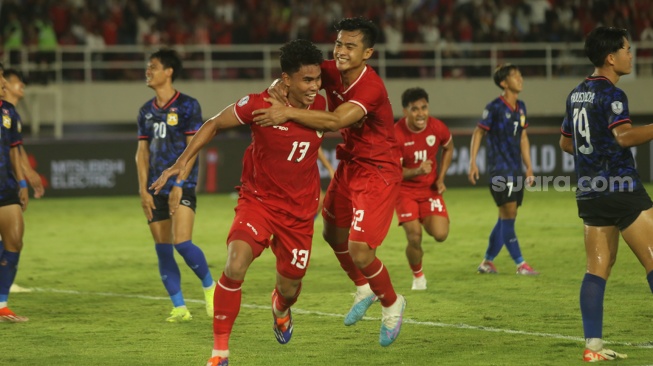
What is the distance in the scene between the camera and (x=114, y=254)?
14.5 meters

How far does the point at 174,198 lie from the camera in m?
8.87

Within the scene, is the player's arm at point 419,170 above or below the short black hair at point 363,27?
below

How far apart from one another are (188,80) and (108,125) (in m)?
2.98

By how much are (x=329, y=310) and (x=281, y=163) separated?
277cm

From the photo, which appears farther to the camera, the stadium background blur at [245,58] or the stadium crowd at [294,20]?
the stadium crowd at [294,20]

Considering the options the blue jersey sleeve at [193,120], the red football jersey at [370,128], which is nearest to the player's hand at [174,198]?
the blue jersey sleeve at [193,120]

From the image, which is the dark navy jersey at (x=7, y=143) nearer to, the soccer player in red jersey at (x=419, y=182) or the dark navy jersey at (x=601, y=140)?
the soccer player in red jersey at (x=419, y=182)

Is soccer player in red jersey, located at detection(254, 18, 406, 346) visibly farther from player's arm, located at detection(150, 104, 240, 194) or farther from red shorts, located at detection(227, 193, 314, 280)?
player's arm, located at detection(150, 104, 240, 194)

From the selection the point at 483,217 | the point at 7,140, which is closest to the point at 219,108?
the point at 483,217

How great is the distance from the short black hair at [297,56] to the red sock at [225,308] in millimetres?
1552

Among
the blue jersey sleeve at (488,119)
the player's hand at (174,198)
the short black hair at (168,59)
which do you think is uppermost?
the short black hair at (168,59)

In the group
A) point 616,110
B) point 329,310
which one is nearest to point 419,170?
point 329,310

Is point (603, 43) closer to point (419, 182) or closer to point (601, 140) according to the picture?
point (601, 140)

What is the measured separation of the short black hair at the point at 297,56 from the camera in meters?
7.13
